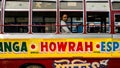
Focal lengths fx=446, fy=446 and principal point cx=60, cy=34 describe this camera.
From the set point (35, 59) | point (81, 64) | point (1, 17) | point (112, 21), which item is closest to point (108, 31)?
point (112, 21)

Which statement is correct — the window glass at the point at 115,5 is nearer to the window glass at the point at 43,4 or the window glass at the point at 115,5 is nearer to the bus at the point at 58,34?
the bus at the point at 58,34

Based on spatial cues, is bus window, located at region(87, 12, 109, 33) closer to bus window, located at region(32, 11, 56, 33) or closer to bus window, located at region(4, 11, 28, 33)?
bus window, located at region(32, 11, 56, 33)

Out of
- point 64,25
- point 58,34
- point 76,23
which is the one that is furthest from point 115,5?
point 58,34

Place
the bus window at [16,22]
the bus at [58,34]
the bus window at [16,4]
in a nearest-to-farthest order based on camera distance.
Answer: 1. the bus at [58,34]
2. the bus window at [16,22]
3. the bus window at [16,4]

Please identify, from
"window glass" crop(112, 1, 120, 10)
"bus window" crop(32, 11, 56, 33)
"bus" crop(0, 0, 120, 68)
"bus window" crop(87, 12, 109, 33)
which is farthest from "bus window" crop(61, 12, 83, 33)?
"window glass" crop(112, 1, 120, 10)

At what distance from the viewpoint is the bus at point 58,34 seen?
13.3m

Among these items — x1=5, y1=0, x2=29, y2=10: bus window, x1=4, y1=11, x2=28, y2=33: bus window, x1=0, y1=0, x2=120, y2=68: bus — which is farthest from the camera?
x1=5, y1=0, x2=29, y2=10: bus window

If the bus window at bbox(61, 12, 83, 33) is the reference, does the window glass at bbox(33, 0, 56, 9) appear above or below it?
above

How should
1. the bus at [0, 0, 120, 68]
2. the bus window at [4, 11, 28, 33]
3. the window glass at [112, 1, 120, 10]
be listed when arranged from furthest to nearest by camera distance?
1. the window glass at [112, 1, 120, 10]
2. the bus window at [4, 11, 28, 33]
3. the bus at [0, 0, 120, 68]

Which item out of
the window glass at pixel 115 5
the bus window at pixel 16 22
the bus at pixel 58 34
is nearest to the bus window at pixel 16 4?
the bus at pixel 58 34

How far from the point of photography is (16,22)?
44.6 ft

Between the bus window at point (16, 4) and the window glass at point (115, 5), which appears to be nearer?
the bus window at point (16, 4)

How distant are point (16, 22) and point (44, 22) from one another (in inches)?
33.6

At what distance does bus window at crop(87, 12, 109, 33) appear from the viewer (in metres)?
13.7
